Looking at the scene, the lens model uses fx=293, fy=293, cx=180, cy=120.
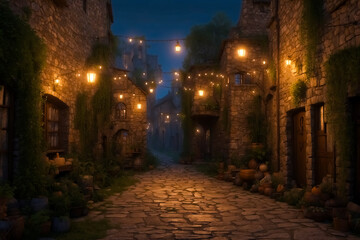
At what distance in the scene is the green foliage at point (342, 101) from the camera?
19.2ft

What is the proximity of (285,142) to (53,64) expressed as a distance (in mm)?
7235

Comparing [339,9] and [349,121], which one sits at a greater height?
[339,9]

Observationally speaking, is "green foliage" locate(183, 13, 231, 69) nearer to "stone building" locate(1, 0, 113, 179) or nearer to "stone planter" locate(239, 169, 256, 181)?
"stone building" locate(1, 0, 113, 179)

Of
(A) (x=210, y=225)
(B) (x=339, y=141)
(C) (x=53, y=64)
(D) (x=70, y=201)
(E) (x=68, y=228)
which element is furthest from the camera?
(C) (x=53, y=64)

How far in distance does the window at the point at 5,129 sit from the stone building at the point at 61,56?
4 centimetres

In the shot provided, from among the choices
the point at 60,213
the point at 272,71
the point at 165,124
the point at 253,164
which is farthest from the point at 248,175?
the point at 165,124

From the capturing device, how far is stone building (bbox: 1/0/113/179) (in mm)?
7375

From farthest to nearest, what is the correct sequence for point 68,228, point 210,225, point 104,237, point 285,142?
point 285,142, point 210,225, point 68,228, point 104,237

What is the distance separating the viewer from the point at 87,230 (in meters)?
4.84

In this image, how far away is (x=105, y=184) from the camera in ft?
31.5

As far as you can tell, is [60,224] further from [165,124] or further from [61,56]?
[165,124]

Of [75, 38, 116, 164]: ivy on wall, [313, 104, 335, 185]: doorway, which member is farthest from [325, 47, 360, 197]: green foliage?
[75, 38, 116, 164]: ivy on wall

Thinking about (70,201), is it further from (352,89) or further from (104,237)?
(352,89)

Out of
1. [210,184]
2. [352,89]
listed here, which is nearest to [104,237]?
[352,89]
